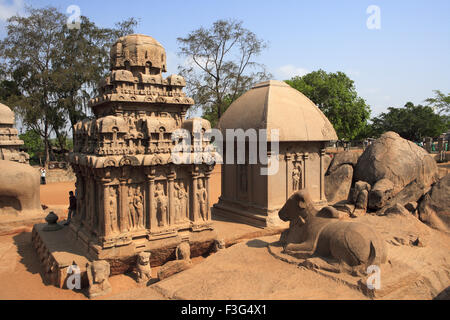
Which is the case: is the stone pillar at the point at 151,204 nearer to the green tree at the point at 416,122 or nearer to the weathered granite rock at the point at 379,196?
the weathered granite rock at the point at 379,196

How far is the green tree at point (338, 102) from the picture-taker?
31.8 meters

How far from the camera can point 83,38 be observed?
24.1 meters

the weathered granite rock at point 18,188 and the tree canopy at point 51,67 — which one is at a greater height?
the tree canopy at point 51,67

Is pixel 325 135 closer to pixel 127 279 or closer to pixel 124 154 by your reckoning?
pixel 124 154

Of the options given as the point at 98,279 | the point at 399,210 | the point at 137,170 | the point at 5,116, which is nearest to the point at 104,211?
the point at 137,170

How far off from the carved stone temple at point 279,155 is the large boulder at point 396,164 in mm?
2670

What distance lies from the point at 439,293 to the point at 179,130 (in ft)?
20.7

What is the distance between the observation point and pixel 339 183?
1344 centimetres

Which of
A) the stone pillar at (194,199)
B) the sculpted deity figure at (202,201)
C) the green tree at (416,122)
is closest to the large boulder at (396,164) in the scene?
the sculpted deity figure at (202,201)

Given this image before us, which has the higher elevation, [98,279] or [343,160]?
[343,160]

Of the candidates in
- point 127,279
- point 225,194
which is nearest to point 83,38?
point 225,194

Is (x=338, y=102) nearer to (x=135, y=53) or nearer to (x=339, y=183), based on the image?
(x=339, y=183)

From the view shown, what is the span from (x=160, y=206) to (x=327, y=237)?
4006mm

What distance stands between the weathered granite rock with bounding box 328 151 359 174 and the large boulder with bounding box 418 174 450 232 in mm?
4310
